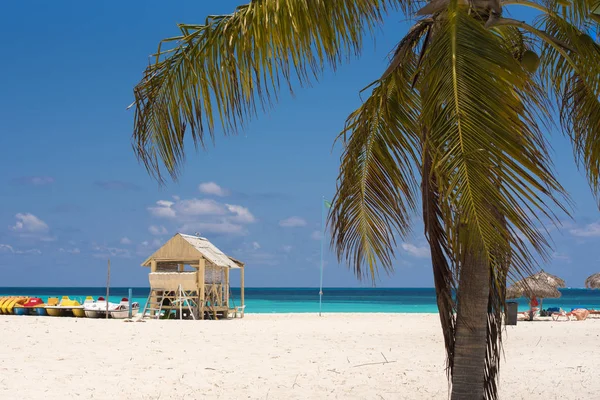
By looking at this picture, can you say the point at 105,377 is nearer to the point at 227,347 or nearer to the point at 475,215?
the point at 227,347

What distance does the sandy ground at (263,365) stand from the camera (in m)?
8.39

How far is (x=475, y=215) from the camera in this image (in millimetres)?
3527

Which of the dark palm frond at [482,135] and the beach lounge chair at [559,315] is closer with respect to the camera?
the dark palm frond at [482,135]

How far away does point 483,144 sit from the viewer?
3.70 meters

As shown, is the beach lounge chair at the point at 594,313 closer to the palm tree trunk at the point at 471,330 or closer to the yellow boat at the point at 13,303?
the yellow boat at the point at 13,303

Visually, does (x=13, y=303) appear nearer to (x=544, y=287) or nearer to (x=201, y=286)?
(x=201, y=286)

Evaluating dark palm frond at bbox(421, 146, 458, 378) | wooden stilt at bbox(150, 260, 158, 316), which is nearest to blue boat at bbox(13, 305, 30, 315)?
wooden stilt at bbox(150, 260, 158, 316)

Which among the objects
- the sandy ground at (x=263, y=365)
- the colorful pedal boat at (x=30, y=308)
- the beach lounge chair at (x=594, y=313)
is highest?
the colorful pedal boat at (x=30, y=308)

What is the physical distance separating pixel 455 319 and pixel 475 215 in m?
1.76

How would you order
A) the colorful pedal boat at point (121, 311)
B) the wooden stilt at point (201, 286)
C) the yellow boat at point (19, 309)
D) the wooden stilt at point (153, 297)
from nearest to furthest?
the wooden stilt at point (201, 286) < the wooden stilt at point (153, 297) < the colorful pedal boat at point (121, 311) < the yellow boat at point (19, 309)

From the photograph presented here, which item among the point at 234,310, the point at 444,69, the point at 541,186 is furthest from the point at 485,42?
the point at 234,310

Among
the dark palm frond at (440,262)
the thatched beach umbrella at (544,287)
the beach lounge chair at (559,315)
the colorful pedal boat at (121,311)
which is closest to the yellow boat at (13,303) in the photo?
the colorful pedal boat at (121,311)

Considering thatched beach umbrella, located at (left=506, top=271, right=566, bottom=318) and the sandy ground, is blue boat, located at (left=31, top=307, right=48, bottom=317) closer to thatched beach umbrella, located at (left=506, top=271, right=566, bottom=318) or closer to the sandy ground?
the sandy ground

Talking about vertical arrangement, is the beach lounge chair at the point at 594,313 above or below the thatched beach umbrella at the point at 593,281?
below
